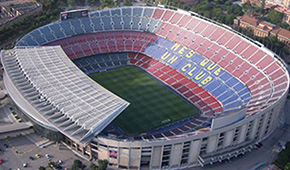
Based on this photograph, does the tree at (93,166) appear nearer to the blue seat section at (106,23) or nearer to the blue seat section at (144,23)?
the blue seat section at (106,23)

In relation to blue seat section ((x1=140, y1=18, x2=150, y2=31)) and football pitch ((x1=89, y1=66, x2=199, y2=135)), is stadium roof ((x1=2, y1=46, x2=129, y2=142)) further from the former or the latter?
blue seat section ((x1=140, y1=18, x2=150, y2=31))

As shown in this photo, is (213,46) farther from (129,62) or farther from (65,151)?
(65,151)

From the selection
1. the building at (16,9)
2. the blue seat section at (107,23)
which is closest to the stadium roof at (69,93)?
the blue seat section at (107,23)

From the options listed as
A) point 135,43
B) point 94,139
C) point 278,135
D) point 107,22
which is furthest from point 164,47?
point 94,139

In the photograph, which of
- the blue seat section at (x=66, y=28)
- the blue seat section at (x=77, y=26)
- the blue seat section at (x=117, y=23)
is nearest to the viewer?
the blue seat section at (x=66, y=28)

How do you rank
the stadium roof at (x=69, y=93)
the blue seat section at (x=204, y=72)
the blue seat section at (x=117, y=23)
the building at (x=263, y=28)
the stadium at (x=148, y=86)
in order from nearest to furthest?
the stadium roof at (x=69, y=93) < the stadium at (x=148, y=86) < the blue seat section at (x=204, y=72) < the blue seat section at (x=117, y=23) < the building at (x=263, y=28)
